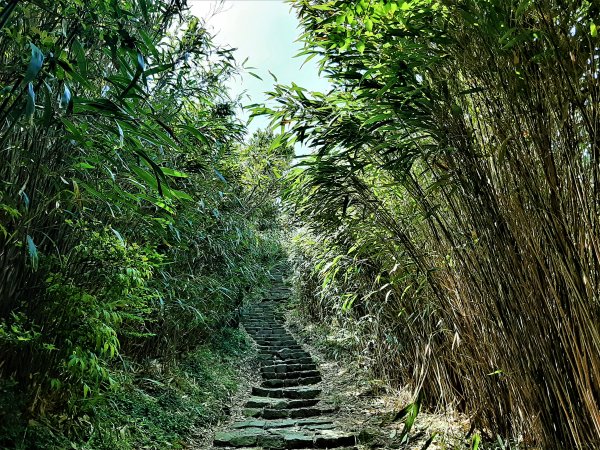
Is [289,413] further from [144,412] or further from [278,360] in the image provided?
[278,360]

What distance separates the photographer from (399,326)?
3.13m

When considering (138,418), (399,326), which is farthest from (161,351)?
→ (399,326)

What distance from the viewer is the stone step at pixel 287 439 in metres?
2.90

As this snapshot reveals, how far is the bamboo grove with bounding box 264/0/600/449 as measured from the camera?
117cm

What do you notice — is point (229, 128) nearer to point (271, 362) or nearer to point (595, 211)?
point (595, 211)

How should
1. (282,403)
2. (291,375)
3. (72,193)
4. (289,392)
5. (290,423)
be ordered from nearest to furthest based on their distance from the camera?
(72,193), (290,423), (282,403), (289,392), (291,375)

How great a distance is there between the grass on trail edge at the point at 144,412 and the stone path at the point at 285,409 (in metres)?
0.33

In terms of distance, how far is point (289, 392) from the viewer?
4496 millimetres

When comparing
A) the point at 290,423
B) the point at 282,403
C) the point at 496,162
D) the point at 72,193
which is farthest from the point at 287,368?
the point at 496,162

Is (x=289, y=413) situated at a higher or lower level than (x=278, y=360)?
lower

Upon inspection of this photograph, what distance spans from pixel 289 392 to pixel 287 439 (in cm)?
155

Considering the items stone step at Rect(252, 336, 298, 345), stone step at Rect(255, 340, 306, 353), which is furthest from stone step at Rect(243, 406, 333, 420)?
stone step at Rect(252, 336, 298, 345)

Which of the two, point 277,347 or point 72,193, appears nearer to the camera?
point 72,193

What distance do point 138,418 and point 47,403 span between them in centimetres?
92
